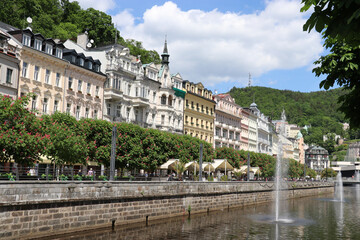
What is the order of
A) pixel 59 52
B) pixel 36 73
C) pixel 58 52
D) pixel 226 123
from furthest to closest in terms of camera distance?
pixel 226 123, pixel 59 52, pixel 58 52, pixel 36 73

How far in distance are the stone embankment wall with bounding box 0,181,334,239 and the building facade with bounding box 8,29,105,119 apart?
1736 cm

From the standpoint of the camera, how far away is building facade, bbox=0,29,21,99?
3912cm

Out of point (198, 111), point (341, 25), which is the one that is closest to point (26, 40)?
point (198, 111)

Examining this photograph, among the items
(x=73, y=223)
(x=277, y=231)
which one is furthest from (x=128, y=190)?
(x=277, y=231)

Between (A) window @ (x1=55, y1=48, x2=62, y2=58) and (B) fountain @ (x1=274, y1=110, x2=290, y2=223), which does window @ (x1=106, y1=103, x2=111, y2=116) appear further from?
(B) fountain @ (x1=274, y1=110, x2=290, y2=223)

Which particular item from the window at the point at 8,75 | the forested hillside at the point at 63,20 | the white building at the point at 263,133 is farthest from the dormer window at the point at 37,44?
the white building at the point at 263,133

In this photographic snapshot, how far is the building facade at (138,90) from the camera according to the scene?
55062 millimetres

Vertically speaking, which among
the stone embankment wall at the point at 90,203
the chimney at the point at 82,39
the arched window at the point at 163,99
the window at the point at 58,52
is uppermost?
the chimney at the point at 82,39

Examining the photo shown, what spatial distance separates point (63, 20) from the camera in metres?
76.6

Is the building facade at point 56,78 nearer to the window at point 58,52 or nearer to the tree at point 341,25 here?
the window at point 58,52

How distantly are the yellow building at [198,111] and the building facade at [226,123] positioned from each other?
2.67 meters

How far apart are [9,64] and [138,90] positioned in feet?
73.6

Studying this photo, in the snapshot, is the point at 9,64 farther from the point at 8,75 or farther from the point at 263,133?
the point at 263,133

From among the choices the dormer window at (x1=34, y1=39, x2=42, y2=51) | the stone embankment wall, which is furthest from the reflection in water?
the dormer window at (x1=34, y1=39, x2=42, y2=51)
